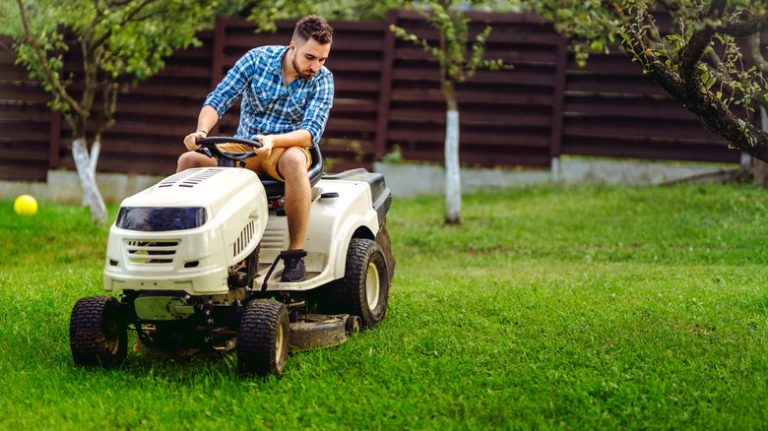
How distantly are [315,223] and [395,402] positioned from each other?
45.7 inches

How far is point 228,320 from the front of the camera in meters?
4.88

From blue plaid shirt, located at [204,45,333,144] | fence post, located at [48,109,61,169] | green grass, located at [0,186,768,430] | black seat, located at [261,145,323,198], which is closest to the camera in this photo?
green grass, located at [0,186,768,430]

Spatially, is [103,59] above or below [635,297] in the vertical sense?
above

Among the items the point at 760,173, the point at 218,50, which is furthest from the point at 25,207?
the point at 760,173

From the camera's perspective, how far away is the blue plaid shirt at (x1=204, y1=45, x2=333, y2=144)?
5.36 metres

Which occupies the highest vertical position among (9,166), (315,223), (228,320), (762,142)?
(762,142)

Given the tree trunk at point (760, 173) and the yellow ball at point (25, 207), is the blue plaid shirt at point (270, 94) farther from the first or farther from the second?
the tree trunk at point (760, 173)

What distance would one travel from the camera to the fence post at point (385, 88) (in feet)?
40.9

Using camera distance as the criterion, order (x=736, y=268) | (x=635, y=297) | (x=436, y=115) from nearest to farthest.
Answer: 1. (x=635, y=297)
2. (x=736, y=268)
3. (x=436, y=115)

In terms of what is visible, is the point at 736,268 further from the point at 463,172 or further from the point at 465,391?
the point at 463,172

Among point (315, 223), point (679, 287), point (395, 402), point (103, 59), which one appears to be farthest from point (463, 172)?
point (395, 402)

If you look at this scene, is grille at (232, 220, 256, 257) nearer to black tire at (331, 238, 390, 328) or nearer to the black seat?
the black seat

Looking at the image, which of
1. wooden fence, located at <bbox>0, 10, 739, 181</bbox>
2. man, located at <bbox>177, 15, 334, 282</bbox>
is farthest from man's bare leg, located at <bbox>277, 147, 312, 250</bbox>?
wooden fence, located at <bbox>0, 10, 739, 181</bbox>

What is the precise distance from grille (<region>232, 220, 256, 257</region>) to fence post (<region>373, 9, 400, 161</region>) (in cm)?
776
